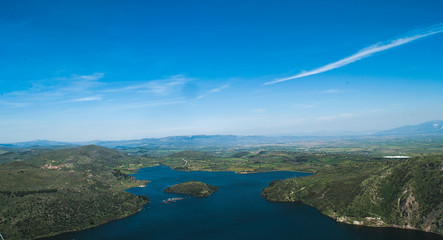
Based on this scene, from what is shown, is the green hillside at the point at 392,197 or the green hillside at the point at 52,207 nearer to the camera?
the green hillside at the point at 392,197

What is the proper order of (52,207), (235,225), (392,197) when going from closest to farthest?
(392,197) < (235,225) < (52,207)

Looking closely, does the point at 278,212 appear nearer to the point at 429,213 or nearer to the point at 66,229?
the point at 429,213

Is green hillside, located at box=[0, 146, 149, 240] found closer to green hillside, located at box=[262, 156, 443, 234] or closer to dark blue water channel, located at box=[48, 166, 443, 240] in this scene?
dark blue water channel, located at box=[48, 166, 443, 240]

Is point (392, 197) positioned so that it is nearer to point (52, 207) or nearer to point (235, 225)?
point (235, 225)

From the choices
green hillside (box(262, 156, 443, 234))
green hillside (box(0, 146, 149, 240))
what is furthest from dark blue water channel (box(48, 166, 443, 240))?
green hillside (box(0, 146, 149, 240))

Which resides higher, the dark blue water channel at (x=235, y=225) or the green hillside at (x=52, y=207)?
the green hillside at (x=52, y=207)

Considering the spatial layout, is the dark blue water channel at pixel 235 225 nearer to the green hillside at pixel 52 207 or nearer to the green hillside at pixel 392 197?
the green hillside at pixel 392 197

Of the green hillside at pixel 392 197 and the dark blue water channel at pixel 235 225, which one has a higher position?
the green hillside at pixel 392 197

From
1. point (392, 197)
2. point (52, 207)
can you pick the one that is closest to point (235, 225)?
point (392, 197)

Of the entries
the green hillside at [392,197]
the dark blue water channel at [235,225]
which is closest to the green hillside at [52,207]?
the dark blue water channel at [235,225]

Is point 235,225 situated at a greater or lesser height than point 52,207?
lesser
